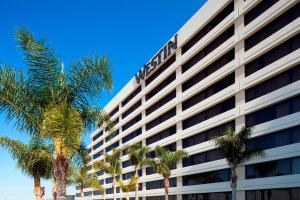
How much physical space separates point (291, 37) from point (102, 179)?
81.4m

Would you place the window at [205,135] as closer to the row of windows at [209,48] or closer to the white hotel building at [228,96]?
A: the white hotel building at [228,96]

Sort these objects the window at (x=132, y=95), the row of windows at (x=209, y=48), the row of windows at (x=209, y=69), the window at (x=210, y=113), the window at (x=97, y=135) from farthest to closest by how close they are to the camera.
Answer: the window at (x=97, y=135) → the window at (x=132, y=95) → the row of windows at (x=209, y=48) → the row of windows at (x=209, y=69) → the window at (x=210, y=113)

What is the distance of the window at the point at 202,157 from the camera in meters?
51.2

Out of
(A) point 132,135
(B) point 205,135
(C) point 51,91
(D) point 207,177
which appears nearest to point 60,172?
(C) point 51,91

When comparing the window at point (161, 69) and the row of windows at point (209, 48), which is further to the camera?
the window at point (161, 69)

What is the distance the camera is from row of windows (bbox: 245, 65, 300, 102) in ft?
127

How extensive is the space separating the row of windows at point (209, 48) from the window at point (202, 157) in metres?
12.4

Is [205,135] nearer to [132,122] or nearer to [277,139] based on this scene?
[277,139]

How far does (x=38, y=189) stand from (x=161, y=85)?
149 feet

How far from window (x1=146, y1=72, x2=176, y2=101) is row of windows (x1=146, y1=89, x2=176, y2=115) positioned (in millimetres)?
1840

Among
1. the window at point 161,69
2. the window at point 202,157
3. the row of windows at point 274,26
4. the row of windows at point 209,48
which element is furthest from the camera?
the window at point 161,69

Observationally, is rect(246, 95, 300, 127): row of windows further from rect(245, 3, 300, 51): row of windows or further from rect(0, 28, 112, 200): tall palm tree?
rect(0, 28, 112, 200): tall palm tree

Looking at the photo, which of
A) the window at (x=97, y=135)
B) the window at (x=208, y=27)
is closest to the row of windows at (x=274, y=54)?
the window at (x=208, y=27)

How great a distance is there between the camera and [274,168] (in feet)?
133
